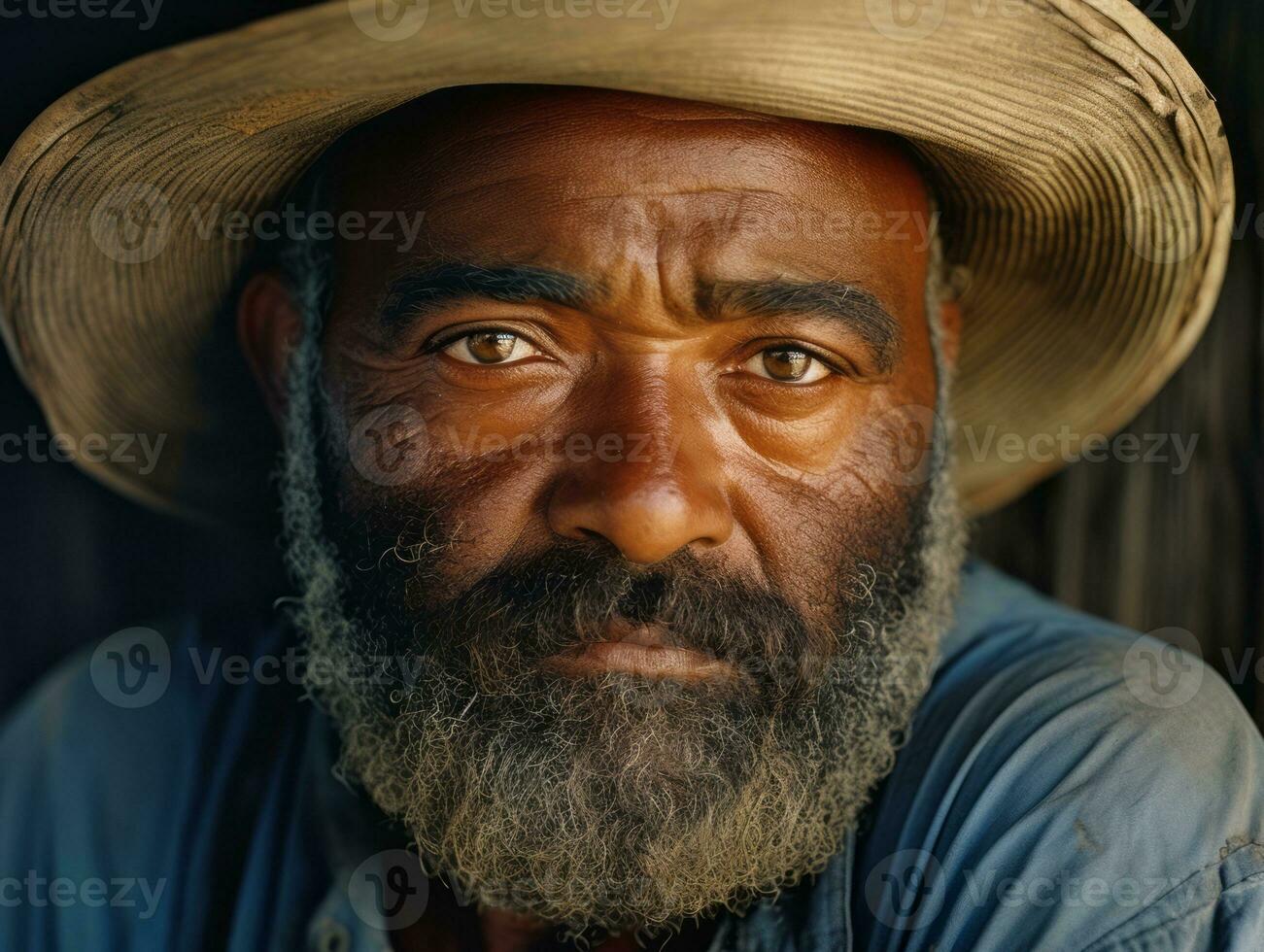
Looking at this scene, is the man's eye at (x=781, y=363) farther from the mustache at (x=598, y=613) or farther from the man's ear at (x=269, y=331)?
the man's ear at (x=269, y=331)

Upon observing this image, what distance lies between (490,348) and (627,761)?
0.59m

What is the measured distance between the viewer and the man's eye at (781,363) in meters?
1.58

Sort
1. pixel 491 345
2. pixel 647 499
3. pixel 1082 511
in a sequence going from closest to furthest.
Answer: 1. pixel 647 499
2. pixel 491 345
3. pixel 1082 511

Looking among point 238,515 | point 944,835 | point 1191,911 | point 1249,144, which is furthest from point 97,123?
point 1249,144

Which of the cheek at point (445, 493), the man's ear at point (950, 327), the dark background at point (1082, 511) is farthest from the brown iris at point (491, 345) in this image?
the man's ear at point (950, 327)

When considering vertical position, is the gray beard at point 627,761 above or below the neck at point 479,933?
above

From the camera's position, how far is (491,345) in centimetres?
159

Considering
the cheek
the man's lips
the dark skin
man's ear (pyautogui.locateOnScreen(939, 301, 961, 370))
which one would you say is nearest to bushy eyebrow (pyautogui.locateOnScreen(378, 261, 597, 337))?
Result: the dark skin

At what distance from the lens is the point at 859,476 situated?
1.66 meters

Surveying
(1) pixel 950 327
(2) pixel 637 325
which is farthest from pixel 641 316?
(1) pixel 950 327

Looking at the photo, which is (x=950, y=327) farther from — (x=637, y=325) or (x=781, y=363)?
(x=637, y=325)

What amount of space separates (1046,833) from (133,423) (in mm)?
1769

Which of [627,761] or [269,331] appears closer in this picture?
[627,761]

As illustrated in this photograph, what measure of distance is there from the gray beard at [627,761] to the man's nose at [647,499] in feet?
0.66
